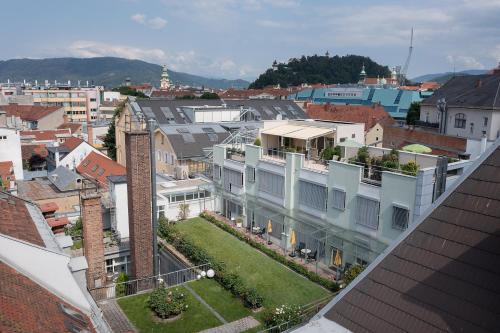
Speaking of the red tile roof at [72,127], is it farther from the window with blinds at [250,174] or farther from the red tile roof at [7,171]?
the window with blinds at [250,174]

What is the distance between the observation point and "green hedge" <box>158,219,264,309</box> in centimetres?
1886

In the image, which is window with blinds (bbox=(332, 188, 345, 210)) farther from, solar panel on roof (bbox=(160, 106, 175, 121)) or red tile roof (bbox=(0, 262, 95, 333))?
solar panel on roof (bbox=(160, 106, 175, 121))

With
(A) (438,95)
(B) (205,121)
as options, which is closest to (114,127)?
(B) (205,121)

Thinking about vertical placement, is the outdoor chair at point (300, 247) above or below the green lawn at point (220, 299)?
above

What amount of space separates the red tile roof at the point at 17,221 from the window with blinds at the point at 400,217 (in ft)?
47.8

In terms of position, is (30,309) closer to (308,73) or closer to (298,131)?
(298,131)

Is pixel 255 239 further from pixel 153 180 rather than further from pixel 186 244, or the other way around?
pixel 153 180

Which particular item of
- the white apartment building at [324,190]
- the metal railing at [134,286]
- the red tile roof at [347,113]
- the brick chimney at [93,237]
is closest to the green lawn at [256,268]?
the metal railing at [134,286]

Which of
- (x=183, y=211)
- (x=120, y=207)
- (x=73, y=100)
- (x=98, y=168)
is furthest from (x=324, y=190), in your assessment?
(x=73, y=100)

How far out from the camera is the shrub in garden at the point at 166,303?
18172 millimetres

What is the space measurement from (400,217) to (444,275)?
14516 mm

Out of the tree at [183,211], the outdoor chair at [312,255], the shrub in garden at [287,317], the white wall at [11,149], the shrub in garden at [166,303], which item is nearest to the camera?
the shrub in garden at [287,317]

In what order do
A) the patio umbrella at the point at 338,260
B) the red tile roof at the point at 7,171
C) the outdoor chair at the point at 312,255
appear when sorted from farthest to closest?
the red tile roof at the point at 7,171 → the outdoor chair at the point at 312,255 → the patio umbrella at the point at 338,260

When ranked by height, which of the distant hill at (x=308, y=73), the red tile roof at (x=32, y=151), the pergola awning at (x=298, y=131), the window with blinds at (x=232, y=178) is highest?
the distant hill at (x=308, y=73)
